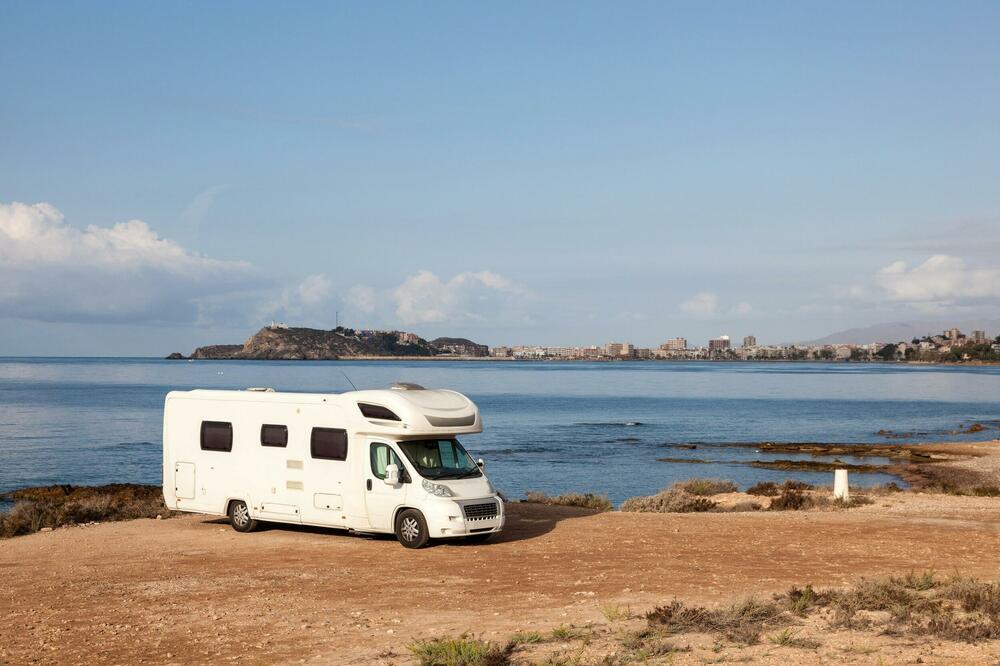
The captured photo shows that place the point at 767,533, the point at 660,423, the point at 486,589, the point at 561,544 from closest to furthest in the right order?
1. the point at 486,589
2. the point at 561,544
3. the point at 767,533
4. the point at 660,423

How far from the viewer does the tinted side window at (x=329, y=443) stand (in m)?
17.9

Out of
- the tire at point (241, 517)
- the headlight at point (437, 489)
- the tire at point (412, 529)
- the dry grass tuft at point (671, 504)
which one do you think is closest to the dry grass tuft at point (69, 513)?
the tire at point (241, 517)

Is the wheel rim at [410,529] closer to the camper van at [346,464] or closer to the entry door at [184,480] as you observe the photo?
the camper van at [346,464]

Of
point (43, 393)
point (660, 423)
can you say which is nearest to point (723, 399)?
point (660, 423)

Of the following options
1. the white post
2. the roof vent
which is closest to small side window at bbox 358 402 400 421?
the roof vent

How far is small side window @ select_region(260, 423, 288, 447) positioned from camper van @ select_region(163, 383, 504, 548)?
26 mm

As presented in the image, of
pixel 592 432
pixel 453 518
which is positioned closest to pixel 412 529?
pixel 453 518

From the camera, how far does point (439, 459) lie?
58.9 feet

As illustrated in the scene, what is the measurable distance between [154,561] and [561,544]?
6794mm

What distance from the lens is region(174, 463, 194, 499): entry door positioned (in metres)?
20.0

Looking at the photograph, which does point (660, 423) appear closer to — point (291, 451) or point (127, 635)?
point (291, 451)

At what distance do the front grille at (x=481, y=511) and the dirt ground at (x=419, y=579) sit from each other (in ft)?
1.76

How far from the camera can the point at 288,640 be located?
10852 mm

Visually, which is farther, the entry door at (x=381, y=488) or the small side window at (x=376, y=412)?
the small side window at (x=376, y=412)
